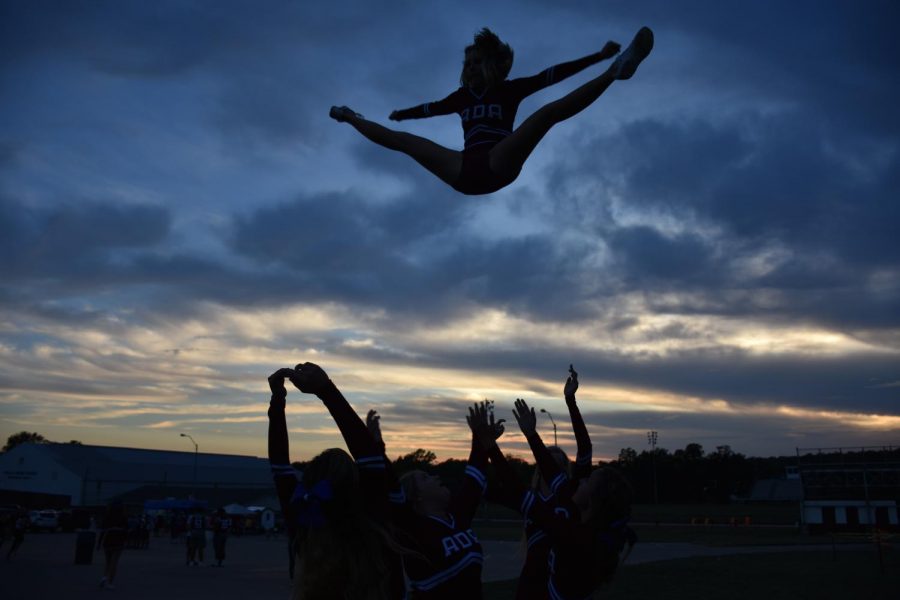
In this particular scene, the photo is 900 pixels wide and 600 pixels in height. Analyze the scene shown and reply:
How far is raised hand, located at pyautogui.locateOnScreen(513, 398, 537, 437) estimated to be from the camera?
195 inches

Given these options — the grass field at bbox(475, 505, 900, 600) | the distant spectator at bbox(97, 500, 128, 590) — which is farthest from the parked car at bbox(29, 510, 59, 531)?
the grass field at bbox(475, 505, 900, 600)

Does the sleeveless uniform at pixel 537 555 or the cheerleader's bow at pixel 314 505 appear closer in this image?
the cheerleader's bow at pixel 314 505

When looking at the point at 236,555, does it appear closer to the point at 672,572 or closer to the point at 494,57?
the point at 672,572

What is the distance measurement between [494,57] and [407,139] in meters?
0.93

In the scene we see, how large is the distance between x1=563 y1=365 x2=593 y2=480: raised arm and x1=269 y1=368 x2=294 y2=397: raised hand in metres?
2.67

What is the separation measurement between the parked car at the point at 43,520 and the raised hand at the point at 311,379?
161ft

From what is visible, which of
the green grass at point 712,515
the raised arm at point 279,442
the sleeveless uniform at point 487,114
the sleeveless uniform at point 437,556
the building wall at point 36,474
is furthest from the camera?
the building wall at point 36,474

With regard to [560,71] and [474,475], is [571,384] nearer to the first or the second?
[474,475]

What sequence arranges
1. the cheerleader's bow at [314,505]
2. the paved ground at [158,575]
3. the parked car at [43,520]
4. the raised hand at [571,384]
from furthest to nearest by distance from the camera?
1. the parked car at [43,520]
2. the paved ground at [158,575]
3. the raised hand at [571,384]
4. the cheerleader's bow at [314,505]

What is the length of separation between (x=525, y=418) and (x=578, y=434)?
82 centimetres

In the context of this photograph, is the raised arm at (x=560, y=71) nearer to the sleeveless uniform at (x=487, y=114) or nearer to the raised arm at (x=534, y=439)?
the sleeveless uniform at (x=487, y=114)

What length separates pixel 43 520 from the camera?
4409 cm

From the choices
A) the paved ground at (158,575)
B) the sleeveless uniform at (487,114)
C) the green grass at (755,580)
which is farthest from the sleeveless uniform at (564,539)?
the green grass at (755,580)

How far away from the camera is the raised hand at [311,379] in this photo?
3.15 m
